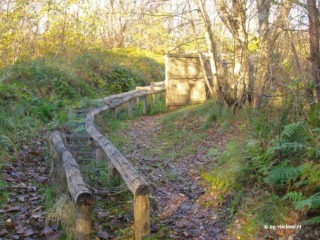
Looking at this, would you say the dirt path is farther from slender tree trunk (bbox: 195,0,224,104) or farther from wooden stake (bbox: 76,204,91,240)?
slender tree trunk (bbox: 195,0,224,104)

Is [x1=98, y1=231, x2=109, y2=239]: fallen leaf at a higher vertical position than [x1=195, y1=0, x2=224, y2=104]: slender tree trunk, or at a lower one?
lower

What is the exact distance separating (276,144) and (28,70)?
9775 mm

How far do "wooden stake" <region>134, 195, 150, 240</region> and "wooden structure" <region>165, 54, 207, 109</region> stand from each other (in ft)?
31.1

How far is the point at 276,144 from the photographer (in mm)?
5059

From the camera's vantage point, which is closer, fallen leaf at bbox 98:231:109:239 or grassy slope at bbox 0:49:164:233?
fallen leaf at bbox 98:231:109:239

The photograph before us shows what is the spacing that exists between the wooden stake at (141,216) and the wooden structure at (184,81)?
9469mm

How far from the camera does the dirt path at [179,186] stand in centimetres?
490

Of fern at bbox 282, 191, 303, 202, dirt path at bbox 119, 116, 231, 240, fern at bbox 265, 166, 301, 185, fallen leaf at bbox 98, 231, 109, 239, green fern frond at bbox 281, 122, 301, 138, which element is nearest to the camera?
fern at bbox 282, 191, 303, 202

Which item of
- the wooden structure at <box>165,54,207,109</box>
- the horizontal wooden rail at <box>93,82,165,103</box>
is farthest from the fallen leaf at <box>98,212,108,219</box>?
the wooden structure at <box>165,54,207,109</box>

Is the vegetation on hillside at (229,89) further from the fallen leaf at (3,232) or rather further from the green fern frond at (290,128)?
the fallen leaf at (3,232)

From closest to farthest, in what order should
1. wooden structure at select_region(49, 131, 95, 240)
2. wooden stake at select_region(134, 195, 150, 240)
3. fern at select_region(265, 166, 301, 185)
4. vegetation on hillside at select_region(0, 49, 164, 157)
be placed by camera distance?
1. wooden structure at select_region(49, 131, 95, 240)
2. wooden stake at select_region(134, 195, 150, 240)
3. fern at select_region(265, 166, 301, 185)
4. vegetation on hillside at select_region(0, 49, 164, 157)

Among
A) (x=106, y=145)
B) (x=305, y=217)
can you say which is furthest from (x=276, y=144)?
(x=106, y=145)

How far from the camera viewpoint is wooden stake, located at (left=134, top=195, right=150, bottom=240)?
164 inches

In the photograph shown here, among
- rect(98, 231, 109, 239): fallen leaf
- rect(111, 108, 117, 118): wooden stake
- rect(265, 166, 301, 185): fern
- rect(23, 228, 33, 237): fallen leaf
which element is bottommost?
rect(98, 231, 109, 239): fallen leaf
